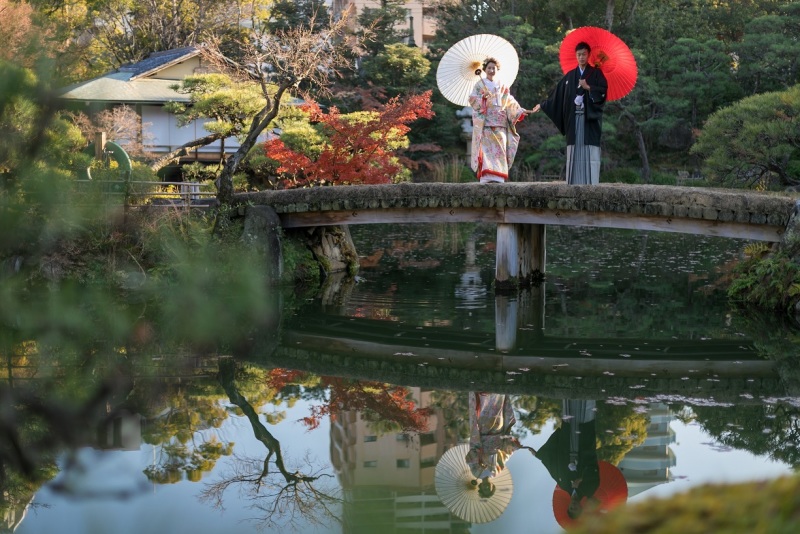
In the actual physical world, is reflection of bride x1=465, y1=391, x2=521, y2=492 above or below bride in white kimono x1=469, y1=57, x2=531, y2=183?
below

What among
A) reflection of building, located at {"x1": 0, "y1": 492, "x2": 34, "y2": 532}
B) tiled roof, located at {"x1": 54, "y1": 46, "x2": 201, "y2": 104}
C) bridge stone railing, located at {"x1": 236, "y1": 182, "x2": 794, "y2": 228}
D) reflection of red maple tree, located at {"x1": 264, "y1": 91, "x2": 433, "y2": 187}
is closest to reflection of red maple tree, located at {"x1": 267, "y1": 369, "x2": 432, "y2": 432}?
reflection of building, located at {"x1": 0, "y1": 492, "x2": 34, "y2": 532}

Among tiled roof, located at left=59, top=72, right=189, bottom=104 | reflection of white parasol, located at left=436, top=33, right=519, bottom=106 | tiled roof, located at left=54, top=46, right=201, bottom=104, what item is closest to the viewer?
reflection of white parasol, located at left=436, top=33, right=519, bottom=106

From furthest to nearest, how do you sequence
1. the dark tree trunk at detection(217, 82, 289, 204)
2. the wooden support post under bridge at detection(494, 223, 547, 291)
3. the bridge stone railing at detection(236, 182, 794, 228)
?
1. the dark tree trunk at detection(217, 82, 289, 204)
2. the wooden support post under bridge at detection(494, 223, 547, 291)
3. the bridge stone railing at detection(236, 182, 794, 228)

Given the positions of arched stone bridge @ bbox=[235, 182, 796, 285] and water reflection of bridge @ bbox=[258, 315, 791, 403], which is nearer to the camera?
water reflection of bridge @ bbox=[258, 315, 791, 403]

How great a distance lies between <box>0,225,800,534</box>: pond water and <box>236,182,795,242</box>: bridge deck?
3.54 feet

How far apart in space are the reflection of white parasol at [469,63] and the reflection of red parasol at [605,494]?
7600 millimetres

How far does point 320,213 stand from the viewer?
1396 cm

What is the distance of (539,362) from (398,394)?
5.52ft

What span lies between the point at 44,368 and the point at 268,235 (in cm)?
591

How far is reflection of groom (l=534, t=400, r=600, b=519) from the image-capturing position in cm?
612

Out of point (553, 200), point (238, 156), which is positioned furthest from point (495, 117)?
point (238, 156)

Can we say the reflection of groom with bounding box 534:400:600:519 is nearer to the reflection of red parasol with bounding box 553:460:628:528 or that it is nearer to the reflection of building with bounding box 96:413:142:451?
the reflection of red parasol with bounding box 553:460:628:528

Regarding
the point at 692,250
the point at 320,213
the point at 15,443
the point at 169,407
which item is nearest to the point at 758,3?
the point at 692,250

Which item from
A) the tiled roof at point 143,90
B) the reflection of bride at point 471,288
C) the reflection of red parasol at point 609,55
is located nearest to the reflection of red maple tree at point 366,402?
the reflection of bride at point 471,288
